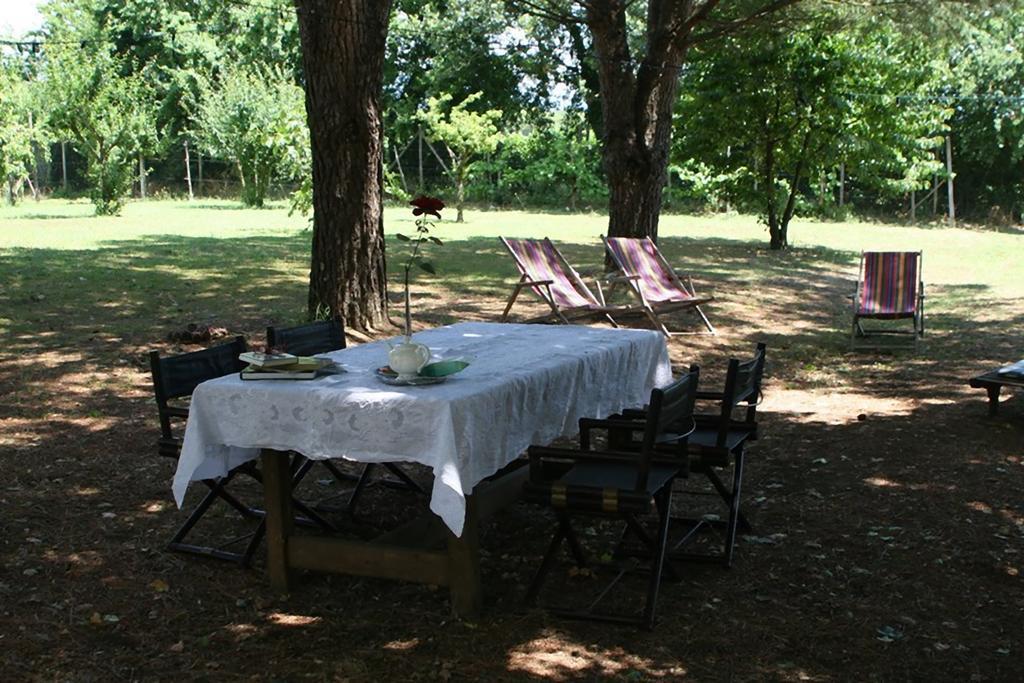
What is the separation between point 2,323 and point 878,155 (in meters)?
14.0

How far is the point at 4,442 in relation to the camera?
Answer: 5719mm

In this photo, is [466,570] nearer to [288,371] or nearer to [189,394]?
[288,371]

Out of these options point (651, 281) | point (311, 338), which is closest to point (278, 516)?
point (311, 338)

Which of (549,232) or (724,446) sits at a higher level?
(549,232)

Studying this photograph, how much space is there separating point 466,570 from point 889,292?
6.97m

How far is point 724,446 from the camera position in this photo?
411 cm

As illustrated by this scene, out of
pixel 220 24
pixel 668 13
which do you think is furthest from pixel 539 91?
pixel 668 13

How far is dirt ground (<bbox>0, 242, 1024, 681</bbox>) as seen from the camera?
3295 mm

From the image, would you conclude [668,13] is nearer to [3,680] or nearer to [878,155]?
[878,155]

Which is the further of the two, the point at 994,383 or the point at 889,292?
the point at 889,292

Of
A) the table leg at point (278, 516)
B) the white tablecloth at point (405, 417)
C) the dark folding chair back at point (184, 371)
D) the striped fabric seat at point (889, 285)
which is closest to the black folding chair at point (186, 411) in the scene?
the dark folding chair back at point (184, 371)

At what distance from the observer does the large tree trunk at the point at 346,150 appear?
8.01 m

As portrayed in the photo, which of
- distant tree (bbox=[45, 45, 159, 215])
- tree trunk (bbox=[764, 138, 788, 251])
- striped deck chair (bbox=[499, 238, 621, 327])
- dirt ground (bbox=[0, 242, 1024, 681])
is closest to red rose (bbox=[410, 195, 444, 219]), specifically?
dirt ground (bbox=[0, 242, 1024, 681])

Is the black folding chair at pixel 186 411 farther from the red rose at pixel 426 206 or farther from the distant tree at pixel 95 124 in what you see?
the distant tree at pixel 95 124
